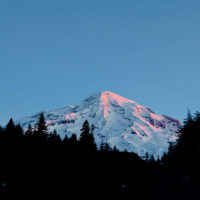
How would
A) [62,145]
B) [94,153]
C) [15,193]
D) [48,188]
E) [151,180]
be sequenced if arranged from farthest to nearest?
[62,145], [94,153], [151,180], [48,188], [15,193]

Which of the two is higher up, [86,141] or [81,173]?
[86,141]

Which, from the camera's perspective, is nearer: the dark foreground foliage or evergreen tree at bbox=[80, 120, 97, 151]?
the dark foreground foliage

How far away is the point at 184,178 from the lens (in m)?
41.2

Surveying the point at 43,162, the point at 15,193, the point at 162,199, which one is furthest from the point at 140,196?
the point at 43,162

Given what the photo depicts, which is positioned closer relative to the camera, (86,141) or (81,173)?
(81,173)

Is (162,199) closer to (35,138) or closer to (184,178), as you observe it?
(184,178)

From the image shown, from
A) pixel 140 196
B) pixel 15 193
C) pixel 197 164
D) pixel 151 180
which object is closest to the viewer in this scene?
pixel 15 193

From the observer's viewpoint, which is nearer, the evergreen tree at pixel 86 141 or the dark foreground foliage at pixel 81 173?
the dark foreground foliage at pixel 81 173

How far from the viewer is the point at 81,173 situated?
4859 centimetres

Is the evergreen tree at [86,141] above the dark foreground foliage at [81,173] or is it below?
above

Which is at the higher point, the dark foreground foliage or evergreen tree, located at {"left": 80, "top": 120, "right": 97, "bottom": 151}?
evergreen tree, located at {"left": 80, "top": 120, "right": 97, "bottom": 151}

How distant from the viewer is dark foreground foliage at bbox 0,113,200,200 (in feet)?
126

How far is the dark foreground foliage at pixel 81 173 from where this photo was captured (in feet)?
126

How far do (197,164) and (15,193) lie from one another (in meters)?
26.3
